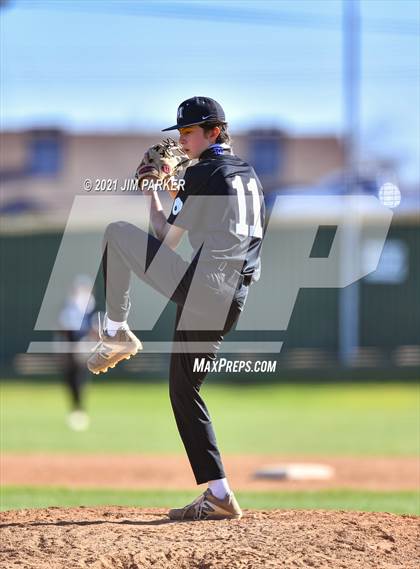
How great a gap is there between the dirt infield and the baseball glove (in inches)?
242

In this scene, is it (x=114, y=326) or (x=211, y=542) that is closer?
(x=211, y=542)

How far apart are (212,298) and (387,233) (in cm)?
2147

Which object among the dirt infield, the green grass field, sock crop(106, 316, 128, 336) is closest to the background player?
sock crop(106, 316, 128, 336)

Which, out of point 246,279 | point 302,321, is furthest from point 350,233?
point 246,279

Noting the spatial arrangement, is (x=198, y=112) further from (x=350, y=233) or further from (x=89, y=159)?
(x=89, y=159)

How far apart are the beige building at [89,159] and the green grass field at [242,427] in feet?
62.9

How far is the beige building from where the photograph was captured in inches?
1689

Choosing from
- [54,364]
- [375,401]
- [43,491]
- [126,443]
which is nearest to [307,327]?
[375,401]

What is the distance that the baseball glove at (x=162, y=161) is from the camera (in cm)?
627

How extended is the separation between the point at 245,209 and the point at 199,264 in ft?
1.51

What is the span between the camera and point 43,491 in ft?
36.3

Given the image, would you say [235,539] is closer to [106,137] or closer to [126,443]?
[126,443]

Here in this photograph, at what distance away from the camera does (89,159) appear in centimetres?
4619

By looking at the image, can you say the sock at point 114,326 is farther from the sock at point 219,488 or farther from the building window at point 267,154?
the building window at point 267,154
